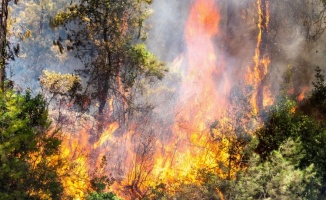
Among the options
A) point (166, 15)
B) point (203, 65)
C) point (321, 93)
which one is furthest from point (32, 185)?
point (166, 15)

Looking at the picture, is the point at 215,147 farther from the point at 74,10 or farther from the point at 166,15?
the point at 166,15

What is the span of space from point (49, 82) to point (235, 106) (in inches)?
483

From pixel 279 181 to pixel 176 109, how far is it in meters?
18.8

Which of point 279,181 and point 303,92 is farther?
point 303,92

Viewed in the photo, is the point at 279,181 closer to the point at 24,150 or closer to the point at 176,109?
the point at 24,150

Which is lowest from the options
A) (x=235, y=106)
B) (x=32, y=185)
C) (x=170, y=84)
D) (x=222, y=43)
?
(x=32, y=185)

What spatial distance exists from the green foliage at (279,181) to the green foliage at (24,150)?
23.1 ft

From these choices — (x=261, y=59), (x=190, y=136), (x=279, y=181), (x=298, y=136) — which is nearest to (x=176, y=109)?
(x=190, y=136)

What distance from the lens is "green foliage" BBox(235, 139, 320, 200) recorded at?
431 inches

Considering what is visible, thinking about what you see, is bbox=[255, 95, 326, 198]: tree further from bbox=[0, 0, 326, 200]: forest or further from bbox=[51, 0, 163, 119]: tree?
bbox=[51, 0, 163, 119]: tree

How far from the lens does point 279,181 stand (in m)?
11.0

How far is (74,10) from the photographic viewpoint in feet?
61.4

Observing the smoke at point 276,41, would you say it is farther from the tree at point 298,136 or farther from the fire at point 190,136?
the tree at point 298,136

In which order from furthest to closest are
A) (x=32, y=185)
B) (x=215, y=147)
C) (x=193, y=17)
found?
(x=193, y=17)
(x=215, y=147)
(x=32, y=185)
